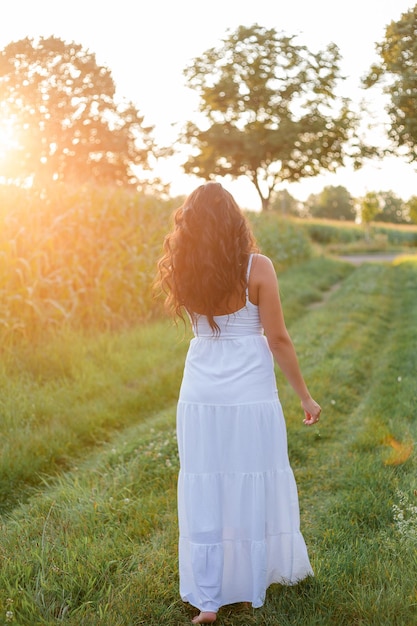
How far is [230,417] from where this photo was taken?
2.95 m

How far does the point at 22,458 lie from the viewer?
16.4ft

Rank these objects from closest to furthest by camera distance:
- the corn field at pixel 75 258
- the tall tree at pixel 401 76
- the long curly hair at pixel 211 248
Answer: the long curly hair at pixel 211 248, the tall tree at pixel 401 76, the corn field at pixel 75 258

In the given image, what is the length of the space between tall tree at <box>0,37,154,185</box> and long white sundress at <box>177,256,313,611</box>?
27.6 m

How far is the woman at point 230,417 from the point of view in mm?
2883

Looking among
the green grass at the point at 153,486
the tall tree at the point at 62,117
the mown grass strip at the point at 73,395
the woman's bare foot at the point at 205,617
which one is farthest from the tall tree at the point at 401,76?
the tall tree at the point at 62,117

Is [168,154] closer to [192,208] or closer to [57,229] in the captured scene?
[57,229]

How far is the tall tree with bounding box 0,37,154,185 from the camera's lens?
31.7 metres

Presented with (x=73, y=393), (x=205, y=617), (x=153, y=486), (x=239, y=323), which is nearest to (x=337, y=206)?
(x=73, y=393)

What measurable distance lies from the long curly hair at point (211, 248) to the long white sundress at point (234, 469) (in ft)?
0.40

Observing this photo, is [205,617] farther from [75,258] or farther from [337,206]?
[337,206]

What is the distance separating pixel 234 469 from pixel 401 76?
483 centimetres

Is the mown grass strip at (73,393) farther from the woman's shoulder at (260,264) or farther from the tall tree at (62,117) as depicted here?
the tall tree at (62,117)

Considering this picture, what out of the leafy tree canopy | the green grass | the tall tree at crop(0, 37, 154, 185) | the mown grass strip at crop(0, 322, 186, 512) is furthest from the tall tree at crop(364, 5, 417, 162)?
the leafy tree canopy

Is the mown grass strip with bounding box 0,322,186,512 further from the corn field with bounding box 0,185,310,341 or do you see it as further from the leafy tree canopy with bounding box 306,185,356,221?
the leafy tree canopy with bounding box 306,185,356,221
